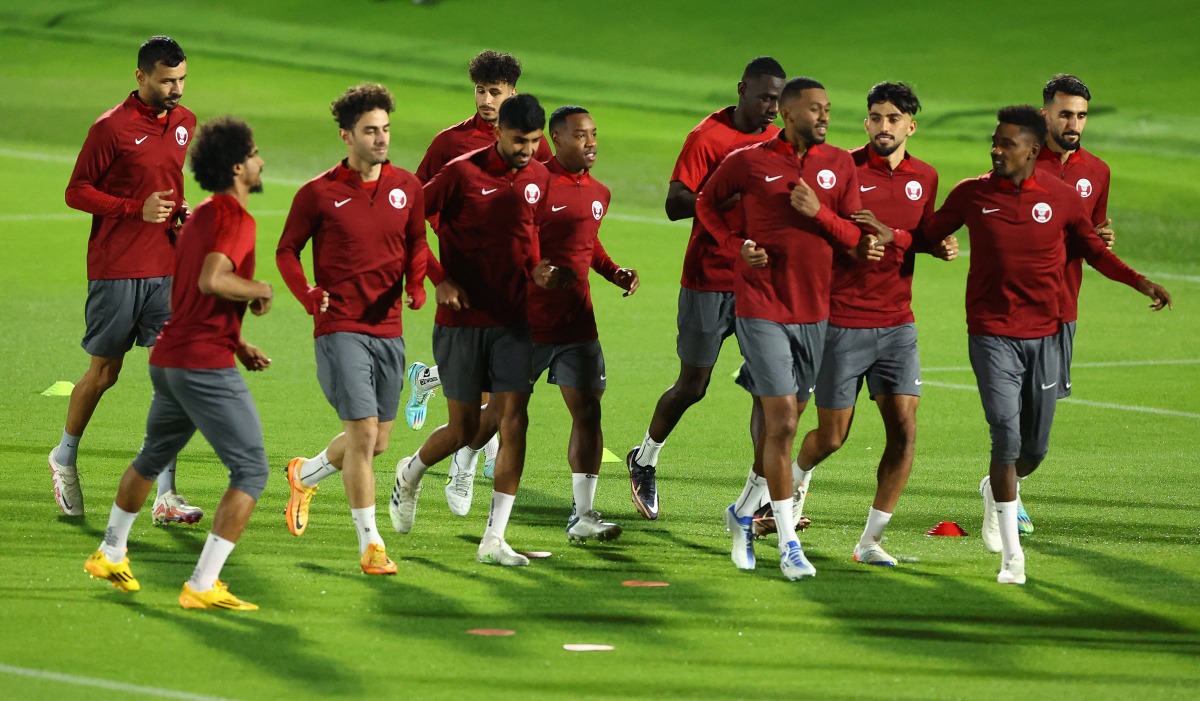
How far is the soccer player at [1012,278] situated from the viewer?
925cm

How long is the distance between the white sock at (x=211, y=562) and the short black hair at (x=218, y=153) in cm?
154

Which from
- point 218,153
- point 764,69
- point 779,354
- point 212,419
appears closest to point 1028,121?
point 779,354

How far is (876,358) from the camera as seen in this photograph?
9.64m

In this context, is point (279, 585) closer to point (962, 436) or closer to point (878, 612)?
point (878, 612)

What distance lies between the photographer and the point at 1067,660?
7727 mm

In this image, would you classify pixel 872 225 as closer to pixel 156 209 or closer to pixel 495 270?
pixel 495 270

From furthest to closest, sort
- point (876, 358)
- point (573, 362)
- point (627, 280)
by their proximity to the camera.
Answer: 1. point (627, 280)
2. point (573, 362)
3. point (876, 358)

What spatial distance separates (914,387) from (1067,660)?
2213 mm

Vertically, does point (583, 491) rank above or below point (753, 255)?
below

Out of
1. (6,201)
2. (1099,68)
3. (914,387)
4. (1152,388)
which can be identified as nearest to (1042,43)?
(1099,68)

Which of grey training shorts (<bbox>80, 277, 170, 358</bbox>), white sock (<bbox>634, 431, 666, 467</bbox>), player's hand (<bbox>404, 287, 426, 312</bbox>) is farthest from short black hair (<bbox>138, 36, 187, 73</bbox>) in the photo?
white sock (<bbox>634, 431, 666, 467</bbox>)

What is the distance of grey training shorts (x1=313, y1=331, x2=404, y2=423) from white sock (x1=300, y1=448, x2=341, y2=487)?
28.8 inches

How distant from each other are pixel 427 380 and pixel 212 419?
454 cm

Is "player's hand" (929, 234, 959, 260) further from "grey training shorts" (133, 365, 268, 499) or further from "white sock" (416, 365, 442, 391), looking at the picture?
"white sock" (416, 365, 442, 391)
